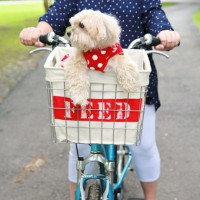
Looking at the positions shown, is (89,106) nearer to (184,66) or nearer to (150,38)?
(150,38)

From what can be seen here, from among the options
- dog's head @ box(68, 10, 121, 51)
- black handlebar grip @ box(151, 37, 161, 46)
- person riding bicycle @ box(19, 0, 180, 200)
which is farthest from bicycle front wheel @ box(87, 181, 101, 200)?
dog's head @ box(68, 10, 121, 51)

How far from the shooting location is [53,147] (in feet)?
13.7

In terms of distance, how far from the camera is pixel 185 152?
4008 millimetres

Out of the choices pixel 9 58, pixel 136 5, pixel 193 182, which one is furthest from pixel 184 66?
pixel 136 5

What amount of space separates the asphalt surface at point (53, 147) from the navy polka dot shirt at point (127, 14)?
1.54 metres

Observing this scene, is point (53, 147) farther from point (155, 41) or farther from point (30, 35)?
point (155, 41)

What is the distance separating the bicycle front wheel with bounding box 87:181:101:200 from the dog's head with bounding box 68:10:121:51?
36.8 inches

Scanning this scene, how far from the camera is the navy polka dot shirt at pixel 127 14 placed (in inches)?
87.9

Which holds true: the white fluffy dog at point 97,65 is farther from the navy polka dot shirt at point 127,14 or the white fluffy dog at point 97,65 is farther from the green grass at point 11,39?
the green grass at point 11,39

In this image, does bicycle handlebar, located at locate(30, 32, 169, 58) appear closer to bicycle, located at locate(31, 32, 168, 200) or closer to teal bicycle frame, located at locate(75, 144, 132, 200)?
bicycle, located at locate(31, 32, 168, 200)

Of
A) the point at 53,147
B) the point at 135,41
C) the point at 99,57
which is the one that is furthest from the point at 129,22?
the point at 53,147

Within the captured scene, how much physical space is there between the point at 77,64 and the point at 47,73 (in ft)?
0.42

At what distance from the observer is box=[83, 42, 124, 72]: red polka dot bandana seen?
1.64 metres

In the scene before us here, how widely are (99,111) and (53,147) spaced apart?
253 centimetres
